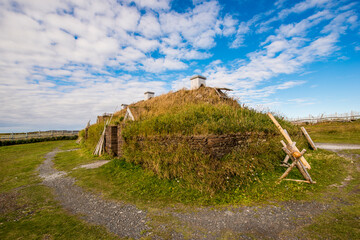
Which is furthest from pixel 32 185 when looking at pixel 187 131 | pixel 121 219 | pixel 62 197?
pixel 187 131

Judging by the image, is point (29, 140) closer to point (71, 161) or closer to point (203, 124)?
point (71, 161)

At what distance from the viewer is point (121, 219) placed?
4.23m

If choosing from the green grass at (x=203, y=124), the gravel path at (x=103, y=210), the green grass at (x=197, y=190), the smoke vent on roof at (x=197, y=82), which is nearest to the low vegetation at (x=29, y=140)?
the green grass at (x=197, y=190)

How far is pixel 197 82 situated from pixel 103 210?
35.9 feet

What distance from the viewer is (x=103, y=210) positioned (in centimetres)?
475

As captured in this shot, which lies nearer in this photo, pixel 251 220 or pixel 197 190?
pixel 251 220

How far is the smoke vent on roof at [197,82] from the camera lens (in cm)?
1333

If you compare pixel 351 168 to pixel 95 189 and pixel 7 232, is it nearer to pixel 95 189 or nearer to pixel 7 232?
pixel 95 189

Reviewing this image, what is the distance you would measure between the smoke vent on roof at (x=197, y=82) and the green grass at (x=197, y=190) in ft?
26.8

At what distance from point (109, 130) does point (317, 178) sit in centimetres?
1150

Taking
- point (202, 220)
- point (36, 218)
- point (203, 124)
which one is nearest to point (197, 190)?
point (202, 220)

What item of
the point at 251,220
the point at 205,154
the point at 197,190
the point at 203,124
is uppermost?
the point at 203,124

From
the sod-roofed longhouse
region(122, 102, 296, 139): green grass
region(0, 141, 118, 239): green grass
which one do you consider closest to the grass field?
region(0, 141, 118, 239): green grass

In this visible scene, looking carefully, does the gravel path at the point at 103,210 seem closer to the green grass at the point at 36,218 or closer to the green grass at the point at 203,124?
the green grass at the point at 36,218
